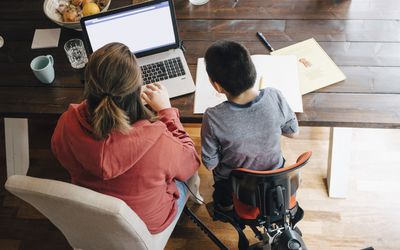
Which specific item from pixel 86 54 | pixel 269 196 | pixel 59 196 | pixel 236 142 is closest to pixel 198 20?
pixel 86 54

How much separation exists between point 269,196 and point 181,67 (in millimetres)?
590

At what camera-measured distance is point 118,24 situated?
166cm

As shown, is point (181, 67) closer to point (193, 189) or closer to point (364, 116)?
point (193, 189)

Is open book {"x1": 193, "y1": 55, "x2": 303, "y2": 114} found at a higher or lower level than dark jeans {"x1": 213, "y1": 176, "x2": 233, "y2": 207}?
higher

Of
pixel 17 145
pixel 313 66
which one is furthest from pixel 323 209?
pixel 17 145

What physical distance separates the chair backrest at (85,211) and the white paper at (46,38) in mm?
735

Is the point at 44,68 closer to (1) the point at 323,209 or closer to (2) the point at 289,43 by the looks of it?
(2) the point at 289,43

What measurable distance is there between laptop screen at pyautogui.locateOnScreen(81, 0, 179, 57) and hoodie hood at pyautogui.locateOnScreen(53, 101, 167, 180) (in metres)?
0.43

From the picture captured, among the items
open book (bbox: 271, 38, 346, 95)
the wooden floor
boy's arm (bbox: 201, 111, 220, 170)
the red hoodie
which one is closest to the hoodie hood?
the red hoodie

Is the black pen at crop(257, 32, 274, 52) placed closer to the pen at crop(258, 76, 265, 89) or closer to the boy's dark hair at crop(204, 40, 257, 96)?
the pen at crop(258, 76, 265, 89)

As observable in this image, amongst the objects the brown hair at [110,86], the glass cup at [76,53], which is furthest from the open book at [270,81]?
the glass cup at [76,53]

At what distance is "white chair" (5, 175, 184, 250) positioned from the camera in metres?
1.20

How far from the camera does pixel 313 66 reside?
163 cm

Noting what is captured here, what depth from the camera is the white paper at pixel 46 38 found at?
5.98ft
